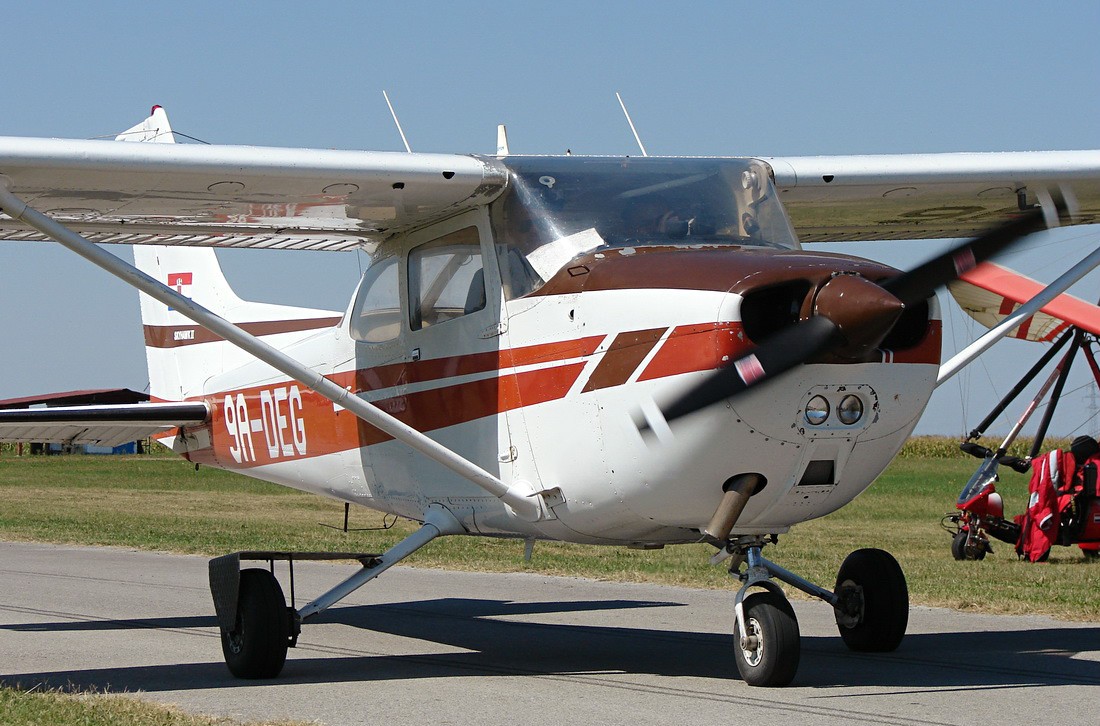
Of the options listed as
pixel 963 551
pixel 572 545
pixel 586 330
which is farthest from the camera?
pixel 572 545

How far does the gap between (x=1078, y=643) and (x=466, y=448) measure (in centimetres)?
423

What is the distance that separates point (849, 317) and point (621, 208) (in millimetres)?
1884

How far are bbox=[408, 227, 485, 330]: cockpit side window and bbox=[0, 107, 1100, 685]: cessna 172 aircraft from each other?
18mm

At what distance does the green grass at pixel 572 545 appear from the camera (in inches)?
498

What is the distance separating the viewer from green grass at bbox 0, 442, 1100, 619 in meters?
12.7

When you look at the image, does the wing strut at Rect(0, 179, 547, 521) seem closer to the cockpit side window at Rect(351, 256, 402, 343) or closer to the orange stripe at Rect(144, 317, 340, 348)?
the cockpit side window at Rect(351, 256, 402, 343)

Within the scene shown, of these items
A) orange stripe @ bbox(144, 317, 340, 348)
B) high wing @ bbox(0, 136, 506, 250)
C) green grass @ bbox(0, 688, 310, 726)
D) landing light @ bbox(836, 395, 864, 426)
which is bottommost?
green grass @ bbox(0, 688, 310, 726)

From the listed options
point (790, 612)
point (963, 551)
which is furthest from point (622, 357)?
point (963, 551)

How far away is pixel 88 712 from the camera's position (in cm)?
655

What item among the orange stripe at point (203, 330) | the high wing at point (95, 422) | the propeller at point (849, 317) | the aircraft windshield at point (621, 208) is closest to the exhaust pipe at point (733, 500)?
the propeller at point (849, 317)

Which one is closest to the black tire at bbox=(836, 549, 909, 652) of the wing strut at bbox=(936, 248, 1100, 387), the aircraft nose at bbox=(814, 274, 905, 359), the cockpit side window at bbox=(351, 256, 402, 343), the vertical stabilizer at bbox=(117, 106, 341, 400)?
the wing strut at bbox=(936, 248, 1100, 387)

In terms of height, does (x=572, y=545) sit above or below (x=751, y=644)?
below

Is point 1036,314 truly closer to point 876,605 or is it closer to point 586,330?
point 876,605

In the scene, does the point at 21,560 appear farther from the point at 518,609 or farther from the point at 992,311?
the point at 992,311
